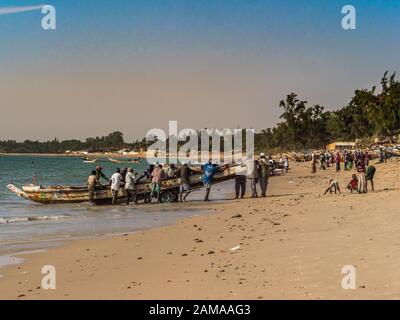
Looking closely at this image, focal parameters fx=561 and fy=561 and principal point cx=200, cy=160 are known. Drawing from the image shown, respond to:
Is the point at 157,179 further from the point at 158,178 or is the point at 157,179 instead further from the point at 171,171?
the point at 171,171

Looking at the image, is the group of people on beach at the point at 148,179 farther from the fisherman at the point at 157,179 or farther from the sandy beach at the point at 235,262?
the sandy beach at the point at 235,262

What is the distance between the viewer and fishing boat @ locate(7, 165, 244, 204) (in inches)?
1003

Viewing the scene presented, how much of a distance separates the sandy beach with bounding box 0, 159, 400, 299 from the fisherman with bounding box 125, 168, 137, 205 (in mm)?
10049

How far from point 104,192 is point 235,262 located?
1662 cm

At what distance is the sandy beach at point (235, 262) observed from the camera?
24.9 feet

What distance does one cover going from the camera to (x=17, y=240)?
14.6m

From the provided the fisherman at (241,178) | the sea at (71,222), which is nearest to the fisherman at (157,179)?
the sea at (71,222)

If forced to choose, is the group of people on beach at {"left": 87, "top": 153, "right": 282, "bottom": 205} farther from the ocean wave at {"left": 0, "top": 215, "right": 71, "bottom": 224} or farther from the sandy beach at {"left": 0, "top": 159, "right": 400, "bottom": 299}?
the sandy beach at {"left": 0, "top": 159, "right": 400, "bottom": 299}

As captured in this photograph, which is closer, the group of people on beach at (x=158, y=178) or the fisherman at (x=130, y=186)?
the group of people on beach at (x=158, y=178)

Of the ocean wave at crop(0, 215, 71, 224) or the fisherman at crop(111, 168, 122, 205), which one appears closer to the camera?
the ocean wave at crop(0, 215, 71, 224)

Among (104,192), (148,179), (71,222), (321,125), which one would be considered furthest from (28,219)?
(321,125)

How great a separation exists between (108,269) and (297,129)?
105 m

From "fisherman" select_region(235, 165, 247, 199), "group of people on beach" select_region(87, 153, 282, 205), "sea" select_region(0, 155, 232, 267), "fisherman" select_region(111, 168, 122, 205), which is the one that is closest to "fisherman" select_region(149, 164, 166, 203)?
"group of people on beach" select_region(87, 153, 282, 205)

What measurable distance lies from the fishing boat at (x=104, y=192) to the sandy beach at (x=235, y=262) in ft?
34.9
